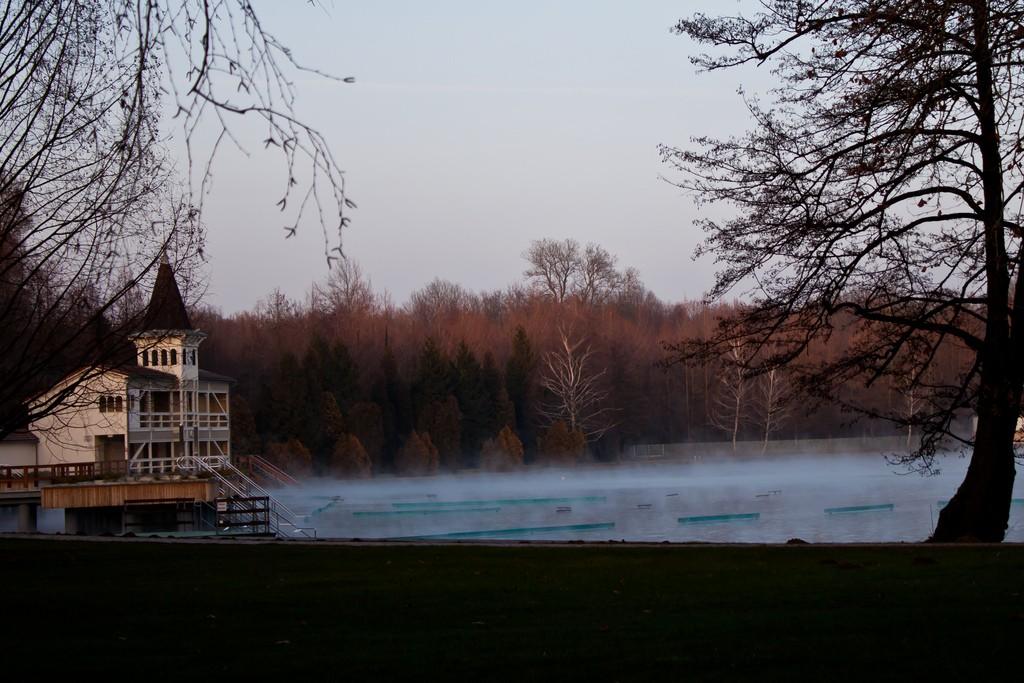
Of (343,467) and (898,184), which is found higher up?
(898,184)

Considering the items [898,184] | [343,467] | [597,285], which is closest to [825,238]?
[898,184]

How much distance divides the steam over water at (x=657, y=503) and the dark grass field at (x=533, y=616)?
474 inches

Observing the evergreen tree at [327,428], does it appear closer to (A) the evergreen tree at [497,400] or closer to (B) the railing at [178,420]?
(A) the evergreen tree at [497,400]

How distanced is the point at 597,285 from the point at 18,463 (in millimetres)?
55812

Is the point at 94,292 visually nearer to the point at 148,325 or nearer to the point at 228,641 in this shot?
the point at 148,325

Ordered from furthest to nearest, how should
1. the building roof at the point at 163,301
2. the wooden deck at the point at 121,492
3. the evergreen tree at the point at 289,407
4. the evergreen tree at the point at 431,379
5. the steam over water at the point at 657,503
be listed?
the evergreen tree at the point at 431,379, the evergreen tree at the point at 289,407, the wooden deck at the point at 121,492, the steam over water at the point at 657,503, the building roof at the point at 163,301

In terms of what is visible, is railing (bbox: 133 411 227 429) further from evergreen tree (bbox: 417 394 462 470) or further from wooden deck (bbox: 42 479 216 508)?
evergreen tree (bbox: 417 394 462 470)

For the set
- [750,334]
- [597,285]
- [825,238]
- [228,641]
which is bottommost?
[228,641]

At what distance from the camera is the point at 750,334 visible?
16766 millimetres

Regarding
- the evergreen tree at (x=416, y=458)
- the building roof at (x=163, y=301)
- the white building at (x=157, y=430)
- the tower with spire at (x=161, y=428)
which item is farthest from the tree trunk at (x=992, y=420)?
the evergreen tree at (x=416, y=458)

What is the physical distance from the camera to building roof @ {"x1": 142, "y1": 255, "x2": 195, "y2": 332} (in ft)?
52.3

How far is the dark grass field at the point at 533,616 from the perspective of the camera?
7.40m

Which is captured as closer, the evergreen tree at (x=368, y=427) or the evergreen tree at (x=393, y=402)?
the evergreen tree at (x=368, y=427)

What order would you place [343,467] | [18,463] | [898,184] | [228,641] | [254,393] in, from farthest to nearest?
1. [254,393]
2. [343,467]
3. [18,463]
4. [898,184]
5. [228,641]
